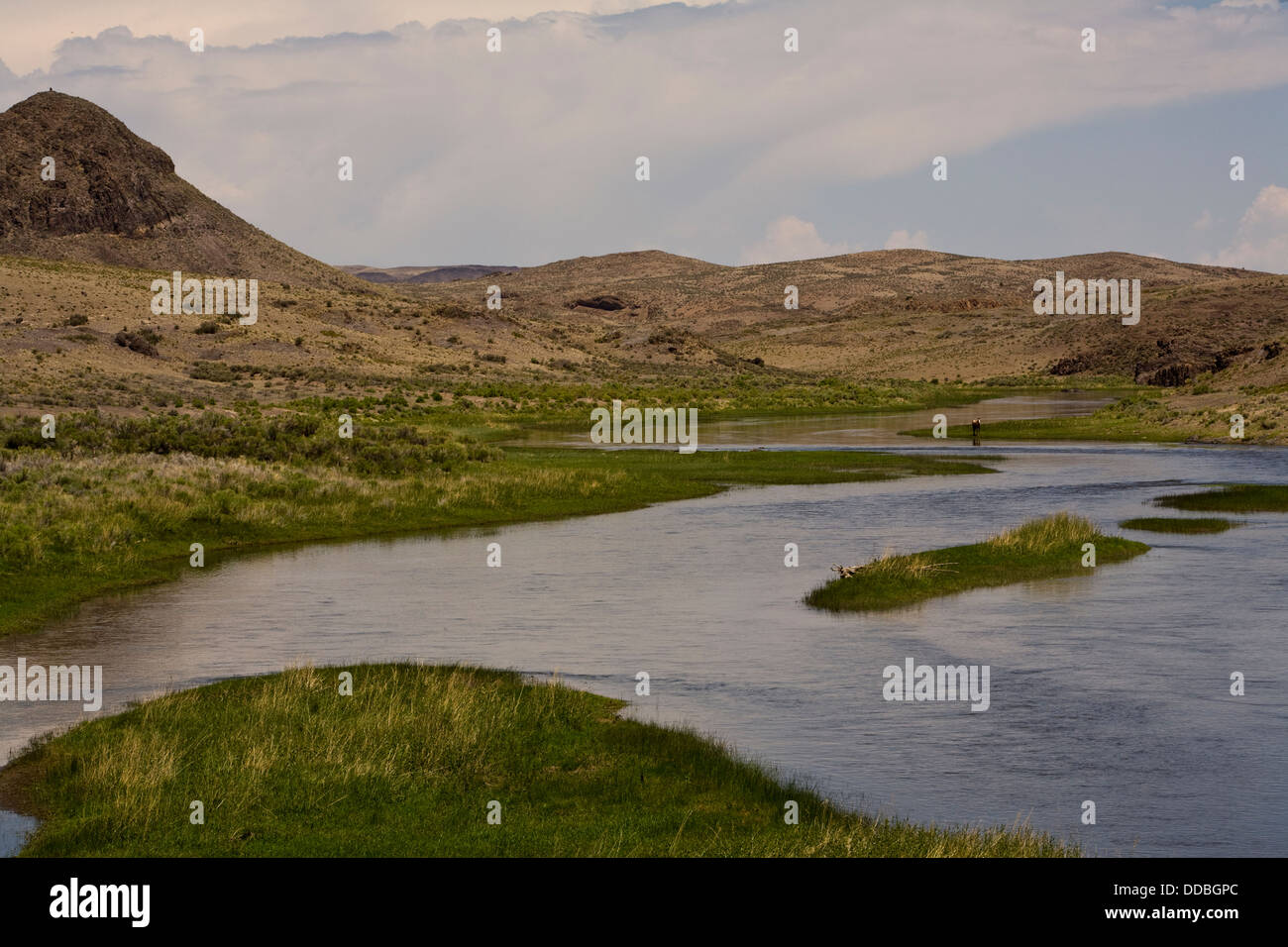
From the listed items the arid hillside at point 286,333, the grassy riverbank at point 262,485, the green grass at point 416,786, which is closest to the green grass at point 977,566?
the green grass at point 416,786

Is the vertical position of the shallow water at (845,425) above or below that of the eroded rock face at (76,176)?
below

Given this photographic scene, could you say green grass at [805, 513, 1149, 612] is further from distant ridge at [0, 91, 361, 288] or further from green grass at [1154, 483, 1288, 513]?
distant ridge at [0, 91, 361, 288]

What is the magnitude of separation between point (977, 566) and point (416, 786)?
1830 cm

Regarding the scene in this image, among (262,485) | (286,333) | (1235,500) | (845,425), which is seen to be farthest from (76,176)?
(1235,500)

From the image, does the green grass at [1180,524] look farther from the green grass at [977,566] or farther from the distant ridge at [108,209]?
the distant ridge at [108,209]

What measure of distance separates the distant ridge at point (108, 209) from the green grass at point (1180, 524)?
470 feet

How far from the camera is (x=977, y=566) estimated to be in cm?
3028

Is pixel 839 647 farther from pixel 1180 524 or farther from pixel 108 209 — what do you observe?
pixel 108 209

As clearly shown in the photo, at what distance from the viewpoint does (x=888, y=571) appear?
2861 cm

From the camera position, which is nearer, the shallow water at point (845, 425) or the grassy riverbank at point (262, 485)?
the grassy riverbank at point (262, 485)

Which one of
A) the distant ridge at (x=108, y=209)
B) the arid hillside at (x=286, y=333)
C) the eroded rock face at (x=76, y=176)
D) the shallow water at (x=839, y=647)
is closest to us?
the shallow water at (x=839, y=647)

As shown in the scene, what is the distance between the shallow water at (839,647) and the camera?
15.6 m
